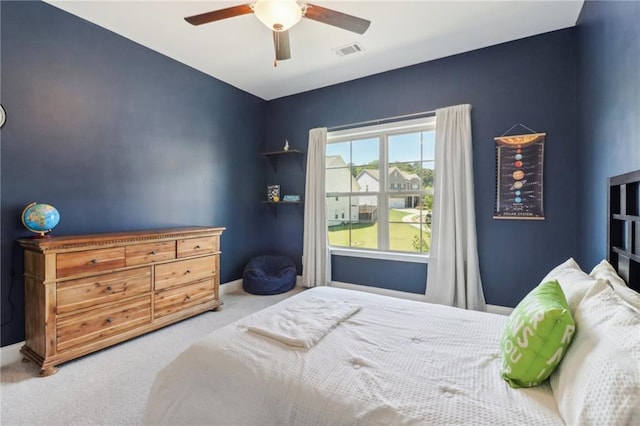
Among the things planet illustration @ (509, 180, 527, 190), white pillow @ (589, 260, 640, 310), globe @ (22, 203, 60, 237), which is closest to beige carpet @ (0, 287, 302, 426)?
globe @ (22, 203, 60, 237)

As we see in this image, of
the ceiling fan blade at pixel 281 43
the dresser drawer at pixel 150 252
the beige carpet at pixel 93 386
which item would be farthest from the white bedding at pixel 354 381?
the ceiling fan blade at pixel 281 43

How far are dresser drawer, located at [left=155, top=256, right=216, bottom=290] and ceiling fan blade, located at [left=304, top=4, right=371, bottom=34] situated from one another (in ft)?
8.28

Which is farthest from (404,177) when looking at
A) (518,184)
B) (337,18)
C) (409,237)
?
(337,18)

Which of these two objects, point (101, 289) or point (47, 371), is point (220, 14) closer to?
point (101, 289)

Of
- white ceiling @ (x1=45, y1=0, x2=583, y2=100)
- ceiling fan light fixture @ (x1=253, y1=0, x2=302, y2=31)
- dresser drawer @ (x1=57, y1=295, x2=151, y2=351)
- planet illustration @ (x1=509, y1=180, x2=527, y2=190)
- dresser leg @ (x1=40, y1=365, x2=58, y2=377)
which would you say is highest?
white ceiling @ (x1=45, y1=0, x2=583, y2=100)

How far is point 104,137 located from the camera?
2.84m

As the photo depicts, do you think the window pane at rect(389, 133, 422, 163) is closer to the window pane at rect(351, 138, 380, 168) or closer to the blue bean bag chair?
the window pane at rect(351, 138, 380, 168)

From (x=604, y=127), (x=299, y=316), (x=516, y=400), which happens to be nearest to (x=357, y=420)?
(x=516, y=400)

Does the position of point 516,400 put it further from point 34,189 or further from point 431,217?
point 34,189

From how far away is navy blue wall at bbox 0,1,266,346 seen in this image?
2.31 meters

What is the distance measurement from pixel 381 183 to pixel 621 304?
2981 mm

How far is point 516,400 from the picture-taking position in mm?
981

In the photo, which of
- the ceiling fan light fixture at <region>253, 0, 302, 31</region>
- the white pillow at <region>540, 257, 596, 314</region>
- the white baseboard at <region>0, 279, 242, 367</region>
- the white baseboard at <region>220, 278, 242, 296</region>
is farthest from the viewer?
the white baseboard at <region>220, 278, 242, 296</region>

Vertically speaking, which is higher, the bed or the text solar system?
the text solar system
